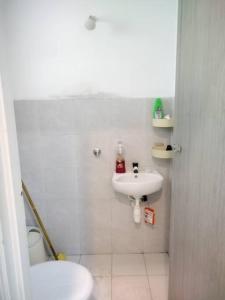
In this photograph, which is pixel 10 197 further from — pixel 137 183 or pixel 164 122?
pixel 164 122

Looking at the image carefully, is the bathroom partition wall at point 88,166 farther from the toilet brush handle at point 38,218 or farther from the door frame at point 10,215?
the door frame at point 10,215

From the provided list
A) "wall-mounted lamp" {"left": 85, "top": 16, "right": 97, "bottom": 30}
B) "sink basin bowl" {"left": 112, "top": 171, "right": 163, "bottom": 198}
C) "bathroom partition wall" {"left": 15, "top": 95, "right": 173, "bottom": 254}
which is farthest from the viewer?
"bathroom partition wall" {"left": 15, "top": 95, "right": 173, "bottom": 254}

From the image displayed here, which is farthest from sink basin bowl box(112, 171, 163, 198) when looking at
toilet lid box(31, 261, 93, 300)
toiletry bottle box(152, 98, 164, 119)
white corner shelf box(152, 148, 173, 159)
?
toilet lid box(31, 261, 93, 300)

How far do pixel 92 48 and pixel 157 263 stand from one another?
1.86 metres

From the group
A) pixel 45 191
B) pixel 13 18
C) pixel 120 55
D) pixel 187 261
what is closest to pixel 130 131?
pixel 120 55

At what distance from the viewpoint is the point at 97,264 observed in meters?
2.03

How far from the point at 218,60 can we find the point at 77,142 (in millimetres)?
1290

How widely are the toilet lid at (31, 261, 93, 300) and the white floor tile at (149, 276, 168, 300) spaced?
0.63 metres

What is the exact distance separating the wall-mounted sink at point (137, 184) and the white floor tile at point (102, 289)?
52 cm

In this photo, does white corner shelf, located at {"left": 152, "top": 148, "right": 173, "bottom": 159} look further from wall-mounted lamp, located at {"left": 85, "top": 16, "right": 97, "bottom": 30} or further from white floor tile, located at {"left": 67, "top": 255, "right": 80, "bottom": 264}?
white floor tile, located at {"left": 67, "top": 255, "right": 80, "bottom": 264}

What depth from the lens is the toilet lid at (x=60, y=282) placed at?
1291 mm

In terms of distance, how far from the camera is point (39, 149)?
76.6 inches

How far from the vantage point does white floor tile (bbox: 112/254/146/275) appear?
1.92 meters

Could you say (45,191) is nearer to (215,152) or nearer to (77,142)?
(77,142)
